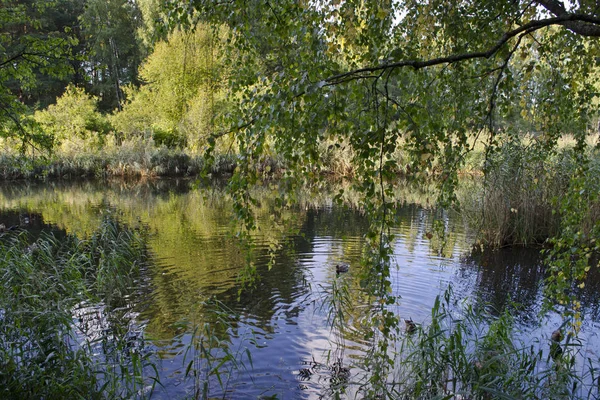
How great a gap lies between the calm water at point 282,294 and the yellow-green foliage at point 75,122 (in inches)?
549

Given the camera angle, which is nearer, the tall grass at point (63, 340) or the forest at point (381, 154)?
the forest at point (381, 154)

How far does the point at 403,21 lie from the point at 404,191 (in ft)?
58.5

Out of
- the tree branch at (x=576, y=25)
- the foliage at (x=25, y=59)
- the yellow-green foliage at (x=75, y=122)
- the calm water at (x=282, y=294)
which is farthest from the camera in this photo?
the yellow-green foliage at (x=75, y=122)

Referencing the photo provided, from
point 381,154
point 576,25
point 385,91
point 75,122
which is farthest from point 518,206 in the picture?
point 75,122

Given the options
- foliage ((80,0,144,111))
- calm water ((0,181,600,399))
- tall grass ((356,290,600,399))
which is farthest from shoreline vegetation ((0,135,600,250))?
foliage ((80,0,144,111))

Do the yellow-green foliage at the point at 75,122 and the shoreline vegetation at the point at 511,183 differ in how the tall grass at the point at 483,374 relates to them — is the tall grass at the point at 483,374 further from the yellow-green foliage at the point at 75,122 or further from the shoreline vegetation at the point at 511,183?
the yellow-green foliage at the point at 75,122

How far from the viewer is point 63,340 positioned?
478cm

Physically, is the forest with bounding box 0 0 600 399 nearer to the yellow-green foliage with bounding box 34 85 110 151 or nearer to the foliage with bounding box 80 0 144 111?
the yellow-green foliage with bounding box 34 85 110 151

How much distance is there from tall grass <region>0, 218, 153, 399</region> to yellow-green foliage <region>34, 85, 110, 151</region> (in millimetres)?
22167

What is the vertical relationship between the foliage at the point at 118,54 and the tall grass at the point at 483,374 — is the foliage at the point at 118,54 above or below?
above

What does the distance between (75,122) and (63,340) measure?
27.8 m

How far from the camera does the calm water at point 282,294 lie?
5.18 meters

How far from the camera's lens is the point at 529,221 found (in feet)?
34.6

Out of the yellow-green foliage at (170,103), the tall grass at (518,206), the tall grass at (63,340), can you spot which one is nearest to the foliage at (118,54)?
the yellow-green foliage at (170,103)
